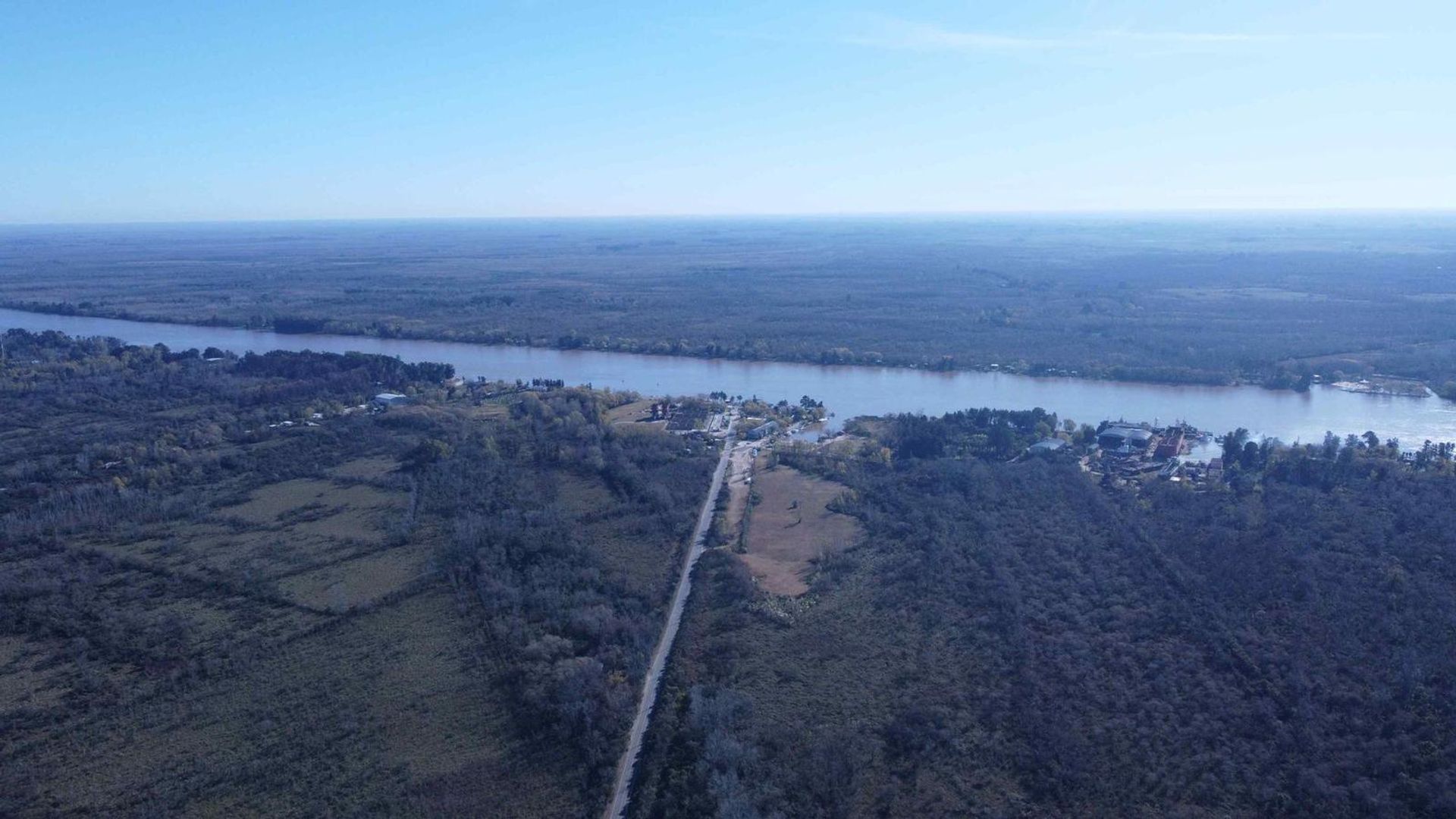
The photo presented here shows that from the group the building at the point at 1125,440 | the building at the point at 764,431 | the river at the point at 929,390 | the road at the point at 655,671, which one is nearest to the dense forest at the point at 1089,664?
the road at the point at 655,671

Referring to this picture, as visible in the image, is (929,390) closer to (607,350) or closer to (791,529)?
(791,529)

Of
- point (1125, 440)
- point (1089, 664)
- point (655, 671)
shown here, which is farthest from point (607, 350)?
point (1089, 664)

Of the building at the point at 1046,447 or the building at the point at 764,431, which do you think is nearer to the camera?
the building at the point at 1046,447

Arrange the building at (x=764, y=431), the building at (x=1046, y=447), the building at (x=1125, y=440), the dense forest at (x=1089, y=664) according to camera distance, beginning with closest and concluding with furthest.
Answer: the dense forest at (x=1089, y=664)
the building at (x=1046, y=447)
the building at (x=1125, y=440)
the building at (x=764, y=431)

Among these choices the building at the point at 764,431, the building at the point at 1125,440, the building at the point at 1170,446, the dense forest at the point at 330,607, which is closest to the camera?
the dense forest at the point at 330,607

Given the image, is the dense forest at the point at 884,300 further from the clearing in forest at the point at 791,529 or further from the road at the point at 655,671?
the road at the point at 655,671

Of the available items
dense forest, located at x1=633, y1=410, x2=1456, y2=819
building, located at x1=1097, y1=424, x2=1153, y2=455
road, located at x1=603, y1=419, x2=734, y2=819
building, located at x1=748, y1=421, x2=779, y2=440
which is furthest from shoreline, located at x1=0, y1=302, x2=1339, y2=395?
road, located at x1=603, y1=419, x2=734, y2=819

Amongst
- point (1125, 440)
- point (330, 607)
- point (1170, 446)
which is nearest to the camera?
point (330, 607)
